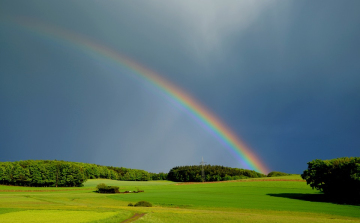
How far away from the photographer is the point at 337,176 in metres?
59.7

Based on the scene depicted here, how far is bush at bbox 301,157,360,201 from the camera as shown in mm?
56406

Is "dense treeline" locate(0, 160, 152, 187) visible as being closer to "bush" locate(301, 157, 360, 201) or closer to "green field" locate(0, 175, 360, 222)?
"green field" locate(0, 175, 360, 222)

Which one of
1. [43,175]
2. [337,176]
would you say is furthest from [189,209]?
[43,175]

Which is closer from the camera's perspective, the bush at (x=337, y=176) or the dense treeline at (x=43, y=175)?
the bush at (x=337, y=176)

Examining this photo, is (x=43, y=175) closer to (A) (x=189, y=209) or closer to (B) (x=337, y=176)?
(A) (x=189, y=209)

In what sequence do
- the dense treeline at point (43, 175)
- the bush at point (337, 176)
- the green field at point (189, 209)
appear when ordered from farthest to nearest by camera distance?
the dense treeline at point (43, 175)
the bush at point (337, 176)
the green field at point (189, 209)

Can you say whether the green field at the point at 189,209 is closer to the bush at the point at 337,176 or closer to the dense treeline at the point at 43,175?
the bush at the point at 337,176

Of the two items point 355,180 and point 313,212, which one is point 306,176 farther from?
point 313,212

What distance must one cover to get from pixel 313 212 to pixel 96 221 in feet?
109

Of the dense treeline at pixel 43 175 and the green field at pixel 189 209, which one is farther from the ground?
the dense treeline at pixel 43 175

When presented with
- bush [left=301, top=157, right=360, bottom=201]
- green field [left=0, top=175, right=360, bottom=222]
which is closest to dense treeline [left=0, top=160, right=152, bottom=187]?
green field [left=0, top=175, right=360, bottom=222]

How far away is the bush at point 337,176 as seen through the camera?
56406mm

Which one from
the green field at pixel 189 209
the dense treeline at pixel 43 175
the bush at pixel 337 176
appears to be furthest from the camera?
the dense treeline at pixel 43 175

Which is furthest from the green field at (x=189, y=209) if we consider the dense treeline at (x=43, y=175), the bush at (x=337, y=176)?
the dense treeline at (x=43, y=175)
